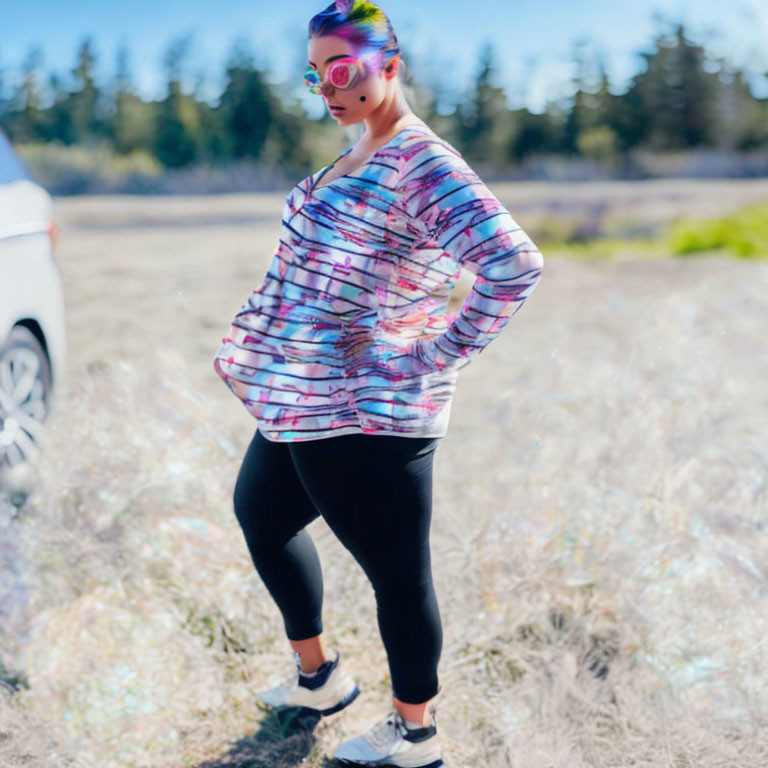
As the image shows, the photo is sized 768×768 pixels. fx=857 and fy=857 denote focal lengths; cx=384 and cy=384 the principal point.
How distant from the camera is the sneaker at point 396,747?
6.29ft

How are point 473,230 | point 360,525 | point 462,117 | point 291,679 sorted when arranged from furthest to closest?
point 462,117, point 291,679, point 360,525, point 473,230

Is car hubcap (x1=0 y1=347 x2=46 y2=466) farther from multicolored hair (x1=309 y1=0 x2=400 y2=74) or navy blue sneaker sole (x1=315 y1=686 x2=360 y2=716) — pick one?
multicolored hair (x1=309 y1=0 x2=400 y2=74)

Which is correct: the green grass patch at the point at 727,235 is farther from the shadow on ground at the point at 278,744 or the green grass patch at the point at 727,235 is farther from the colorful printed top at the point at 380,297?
the colorful printed top at the point at 380,297

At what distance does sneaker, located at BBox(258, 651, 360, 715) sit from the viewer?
6.86 feet

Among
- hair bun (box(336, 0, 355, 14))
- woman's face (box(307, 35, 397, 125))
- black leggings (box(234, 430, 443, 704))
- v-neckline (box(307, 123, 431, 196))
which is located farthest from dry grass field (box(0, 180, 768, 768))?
hair bun (box(336, 0, 355, 14))

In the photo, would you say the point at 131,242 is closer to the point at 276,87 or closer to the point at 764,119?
→ the point at 276,87

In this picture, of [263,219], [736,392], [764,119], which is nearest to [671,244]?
[263,219]

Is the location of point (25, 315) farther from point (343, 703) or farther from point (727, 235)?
point (727, 235)

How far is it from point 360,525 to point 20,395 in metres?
1.97

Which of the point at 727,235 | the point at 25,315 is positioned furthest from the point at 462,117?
the point at 25,315

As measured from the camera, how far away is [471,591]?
2.60 m

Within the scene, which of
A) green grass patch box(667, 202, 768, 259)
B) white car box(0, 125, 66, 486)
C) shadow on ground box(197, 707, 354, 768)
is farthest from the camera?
green grass patch box(667, 202, 768, 259)

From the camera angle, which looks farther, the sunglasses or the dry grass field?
the dry grass field

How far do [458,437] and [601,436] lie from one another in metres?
1.16
